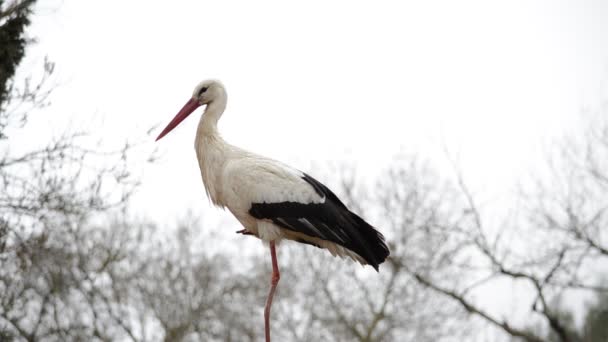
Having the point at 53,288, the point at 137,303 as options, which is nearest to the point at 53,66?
the point at 53,288

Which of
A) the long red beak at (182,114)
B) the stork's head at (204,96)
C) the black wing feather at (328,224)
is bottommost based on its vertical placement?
the black wing feather at (328,224)

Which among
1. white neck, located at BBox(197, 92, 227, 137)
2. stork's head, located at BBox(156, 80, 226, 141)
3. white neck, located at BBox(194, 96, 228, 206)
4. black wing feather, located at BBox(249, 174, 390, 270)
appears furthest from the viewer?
stork's head, located at BBox(156, 80, 226, 141)

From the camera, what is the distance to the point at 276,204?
6.39 meters

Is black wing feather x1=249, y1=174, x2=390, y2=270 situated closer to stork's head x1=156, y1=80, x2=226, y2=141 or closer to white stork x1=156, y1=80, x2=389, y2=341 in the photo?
white stork x1=156, y1=80, x2=389, y2=341

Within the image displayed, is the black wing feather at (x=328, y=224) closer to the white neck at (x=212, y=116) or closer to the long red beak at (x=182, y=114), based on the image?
the white neck at (x=212, y=116)

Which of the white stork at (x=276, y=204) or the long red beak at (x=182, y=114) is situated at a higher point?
the long red beak at (x=182, y=114)

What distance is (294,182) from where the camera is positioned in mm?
6637

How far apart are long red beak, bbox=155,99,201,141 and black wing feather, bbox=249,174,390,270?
117 cm

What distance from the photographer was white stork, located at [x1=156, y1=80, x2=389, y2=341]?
636 centimetres

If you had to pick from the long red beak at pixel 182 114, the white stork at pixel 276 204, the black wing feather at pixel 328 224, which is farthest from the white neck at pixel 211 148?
the black wing feather at pixel 328 224

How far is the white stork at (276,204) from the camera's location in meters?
6.36

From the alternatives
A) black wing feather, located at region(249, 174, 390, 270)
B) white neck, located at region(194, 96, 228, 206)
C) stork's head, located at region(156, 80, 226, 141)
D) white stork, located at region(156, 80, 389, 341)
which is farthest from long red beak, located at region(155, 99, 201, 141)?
black wing feather, located at region(249, 174, 390, 270)

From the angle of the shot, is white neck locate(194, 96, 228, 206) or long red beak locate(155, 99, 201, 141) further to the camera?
long red beak locate(155, 99, 201, 141)

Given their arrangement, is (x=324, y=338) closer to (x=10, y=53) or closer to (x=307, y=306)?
(x=307, y=306)
